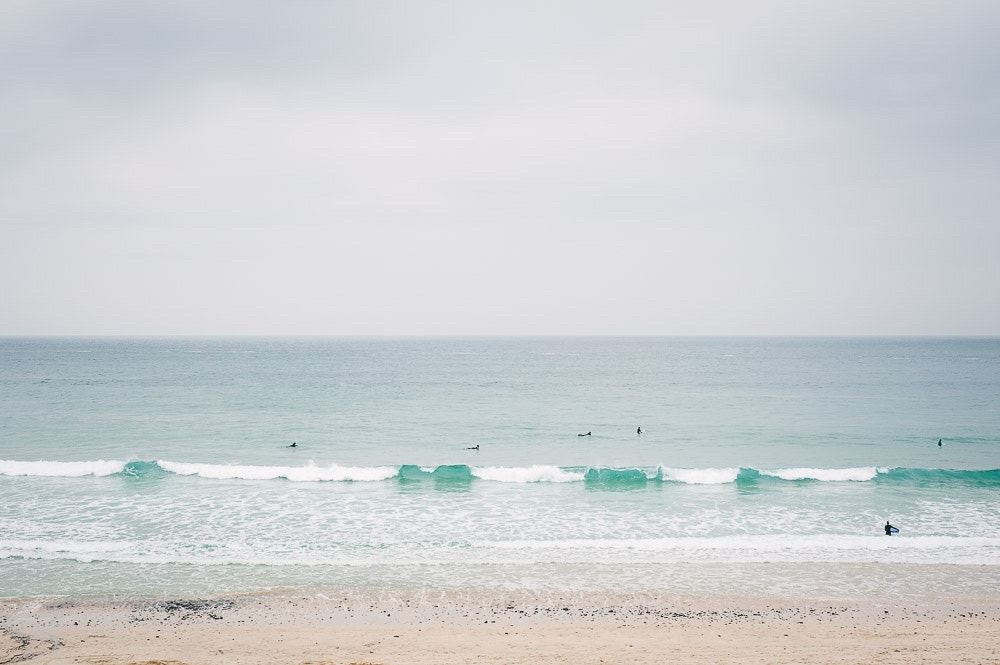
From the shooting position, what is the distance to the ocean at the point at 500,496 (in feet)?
53.4

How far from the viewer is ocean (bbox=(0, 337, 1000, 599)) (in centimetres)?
1628

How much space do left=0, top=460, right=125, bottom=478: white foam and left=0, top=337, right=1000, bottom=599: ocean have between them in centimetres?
14

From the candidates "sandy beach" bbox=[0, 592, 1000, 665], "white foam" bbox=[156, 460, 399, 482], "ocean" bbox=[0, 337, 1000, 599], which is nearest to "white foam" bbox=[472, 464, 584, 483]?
"ocean" bbox=[0, 337, 1000, 599]

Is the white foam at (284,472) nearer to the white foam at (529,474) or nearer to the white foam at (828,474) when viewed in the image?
the white foam at (529,474)

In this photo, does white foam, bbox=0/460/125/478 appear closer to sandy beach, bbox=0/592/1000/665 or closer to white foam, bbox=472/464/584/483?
sandy beach, bbox=0/592/1000/665

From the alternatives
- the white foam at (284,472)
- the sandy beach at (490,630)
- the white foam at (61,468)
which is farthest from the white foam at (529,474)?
the white foam at (61,468)

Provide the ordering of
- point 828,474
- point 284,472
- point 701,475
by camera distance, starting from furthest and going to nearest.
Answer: point 284,472 < point 828,474 < point 701,475

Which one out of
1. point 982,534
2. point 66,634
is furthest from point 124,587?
point 982,534

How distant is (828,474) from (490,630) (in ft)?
71.4

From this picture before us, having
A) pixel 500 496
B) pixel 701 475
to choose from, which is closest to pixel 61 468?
pixel 500 496

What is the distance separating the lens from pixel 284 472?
90.9 feet

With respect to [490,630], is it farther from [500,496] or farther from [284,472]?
[284,472]

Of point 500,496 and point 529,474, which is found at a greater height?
point 529,474

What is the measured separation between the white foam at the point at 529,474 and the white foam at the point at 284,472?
446cm
